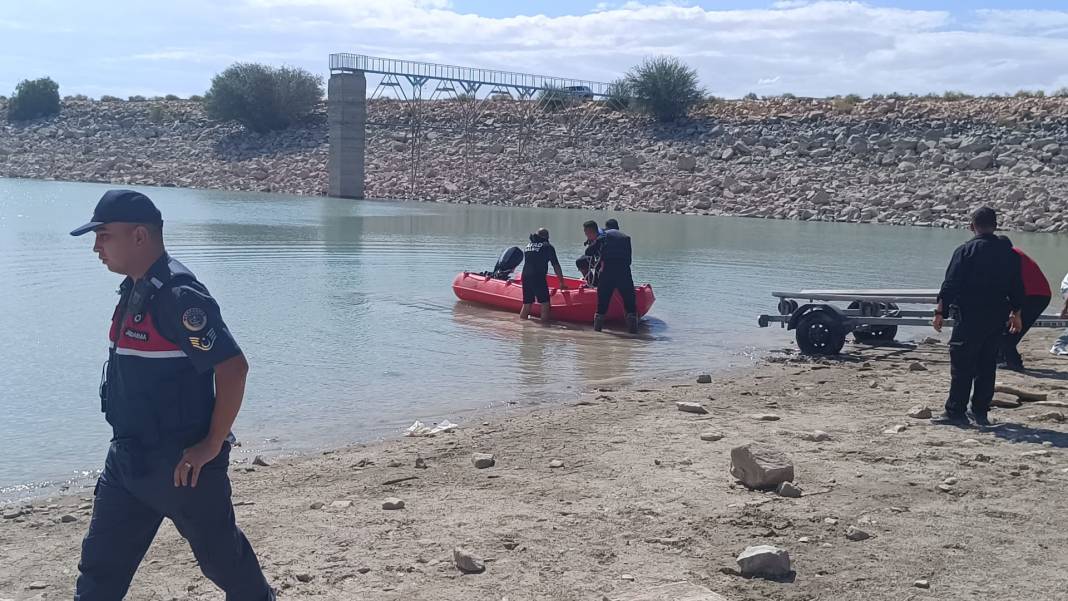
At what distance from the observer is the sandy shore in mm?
4680

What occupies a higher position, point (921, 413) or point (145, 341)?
point (145, 341)

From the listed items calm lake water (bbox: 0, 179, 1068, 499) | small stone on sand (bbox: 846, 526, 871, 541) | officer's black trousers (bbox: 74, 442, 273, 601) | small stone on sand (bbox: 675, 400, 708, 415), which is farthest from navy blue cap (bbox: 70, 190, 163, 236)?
small stone on sand (bbox: 675, 400, 708, 415)

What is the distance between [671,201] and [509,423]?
44.6m

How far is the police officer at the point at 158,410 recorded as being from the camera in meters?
3.51

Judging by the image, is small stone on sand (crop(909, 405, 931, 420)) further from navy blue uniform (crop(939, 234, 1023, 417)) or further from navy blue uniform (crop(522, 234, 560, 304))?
navy blue uniform (crop(522, 234, 560, 304))

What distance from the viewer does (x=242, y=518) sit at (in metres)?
5.75

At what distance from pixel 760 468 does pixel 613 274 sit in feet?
28.6

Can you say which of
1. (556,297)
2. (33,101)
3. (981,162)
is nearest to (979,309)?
(556,297)

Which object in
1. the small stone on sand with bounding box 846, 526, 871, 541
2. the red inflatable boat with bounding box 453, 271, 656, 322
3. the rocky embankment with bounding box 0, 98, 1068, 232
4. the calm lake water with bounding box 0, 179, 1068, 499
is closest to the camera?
the small stone on sand with bounding box 846, 526, 871, 541

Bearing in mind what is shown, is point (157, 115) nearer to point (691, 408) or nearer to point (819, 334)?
point (819, 334)

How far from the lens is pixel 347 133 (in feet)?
210

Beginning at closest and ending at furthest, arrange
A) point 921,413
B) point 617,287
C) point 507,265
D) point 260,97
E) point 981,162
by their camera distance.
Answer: point 921,413 < point 617,287 < point 507,265 < point 981,162 < point 260,97

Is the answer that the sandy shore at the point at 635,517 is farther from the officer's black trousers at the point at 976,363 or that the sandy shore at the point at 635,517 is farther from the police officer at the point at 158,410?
the police officer at the point at 158,410

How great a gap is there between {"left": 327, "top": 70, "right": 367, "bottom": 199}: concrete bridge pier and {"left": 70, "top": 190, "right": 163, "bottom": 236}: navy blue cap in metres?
59.6
